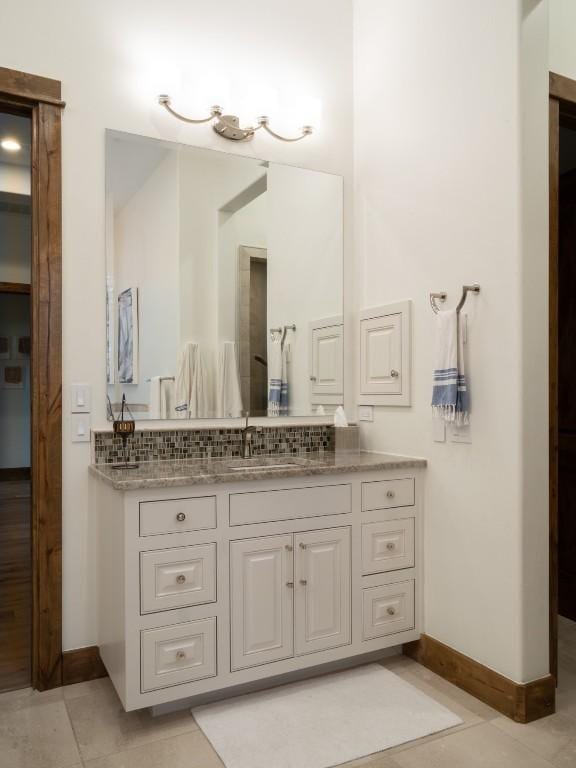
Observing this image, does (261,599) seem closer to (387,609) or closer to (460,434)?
(387,609)

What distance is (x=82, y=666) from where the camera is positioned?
2.27 meters

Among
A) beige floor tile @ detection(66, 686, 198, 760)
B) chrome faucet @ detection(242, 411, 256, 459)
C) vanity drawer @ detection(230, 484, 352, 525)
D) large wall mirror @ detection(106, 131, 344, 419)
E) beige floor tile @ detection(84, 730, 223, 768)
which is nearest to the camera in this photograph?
beige floor tile @ detection(84, 730, 223, 768)

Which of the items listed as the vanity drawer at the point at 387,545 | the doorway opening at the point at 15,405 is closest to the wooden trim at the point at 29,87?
the doorway opening at the point at 15,405

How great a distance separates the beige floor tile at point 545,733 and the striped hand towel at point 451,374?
3.35 feet

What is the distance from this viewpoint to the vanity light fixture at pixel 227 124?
2.50m

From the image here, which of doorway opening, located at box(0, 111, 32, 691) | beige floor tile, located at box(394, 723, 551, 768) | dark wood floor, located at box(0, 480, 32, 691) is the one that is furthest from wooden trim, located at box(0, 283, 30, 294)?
beige floor tile, located at box(394, 723, 551, 768)

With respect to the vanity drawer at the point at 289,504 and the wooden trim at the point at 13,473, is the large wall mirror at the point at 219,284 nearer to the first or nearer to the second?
the vanity drawer at the point at 289,504

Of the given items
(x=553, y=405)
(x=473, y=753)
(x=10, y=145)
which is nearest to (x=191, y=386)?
(x=553, y=405)

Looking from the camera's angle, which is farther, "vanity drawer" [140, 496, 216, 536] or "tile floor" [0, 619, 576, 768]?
"vanity drawer" [140, 496, 216, 536]

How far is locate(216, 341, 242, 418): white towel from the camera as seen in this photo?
102 inches

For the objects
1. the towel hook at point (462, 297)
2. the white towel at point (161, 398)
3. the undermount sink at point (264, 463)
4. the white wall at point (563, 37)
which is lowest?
the undermount sink at point (264, 463)

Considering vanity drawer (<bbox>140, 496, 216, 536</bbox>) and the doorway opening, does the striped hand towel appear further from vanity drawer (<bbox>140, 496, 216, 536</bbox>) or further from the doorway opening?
the doorway opening

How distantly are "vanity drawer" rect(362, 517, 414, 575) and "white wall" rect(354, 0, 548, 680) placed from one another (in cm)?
9

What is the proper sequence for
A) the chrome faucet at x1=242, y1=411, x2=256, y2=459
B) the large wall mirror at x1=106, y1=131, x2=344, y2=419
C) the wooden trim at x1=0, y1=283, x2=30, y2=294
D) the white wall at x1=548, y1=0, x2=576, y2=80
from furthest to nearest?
the wooden trim at x1=0, y1=283, x2=30, y2=294 < the chrome faucet at x1=242, y1=411, x2=256, y2=459 < the large wall mirror at x1=106, y1=131, x2=344, y2=419 < the white wall at x1=548, y1=0, x2=576, y2=80
